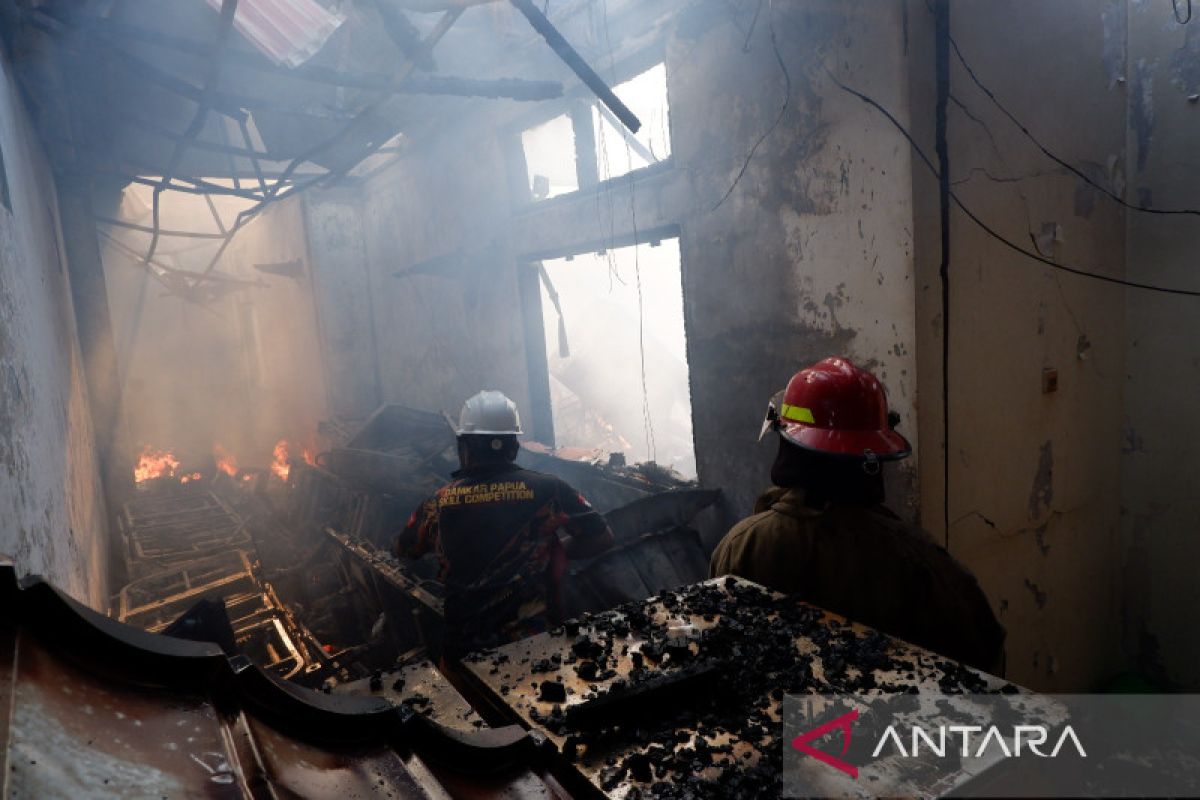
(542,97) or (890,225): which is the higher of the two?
(542,97)

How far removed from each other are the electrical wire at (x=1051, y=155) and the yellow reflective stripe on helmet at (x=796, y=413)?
98.7 inches

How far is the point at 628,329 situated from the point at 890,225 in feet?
55.1

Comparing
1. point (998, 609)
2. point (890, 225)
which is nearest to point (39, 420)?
point (890, 225)

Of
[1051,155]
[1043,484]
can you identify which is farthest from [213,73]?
[1043,484]

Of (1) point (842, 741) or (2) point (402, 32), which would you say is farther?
(2) point (402, 32)

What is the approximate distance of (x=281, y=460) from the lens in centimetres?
1409

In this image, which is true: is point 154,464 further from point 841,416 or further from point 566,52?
point 841,416

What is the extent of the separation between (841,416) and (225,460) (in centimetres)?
1894

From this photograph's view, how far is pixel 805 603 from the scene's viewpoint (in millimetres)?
2109

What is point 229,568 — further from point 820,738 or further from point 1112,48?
point 1112,48

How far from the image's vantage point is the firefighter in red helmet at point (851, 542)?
7.90 ft

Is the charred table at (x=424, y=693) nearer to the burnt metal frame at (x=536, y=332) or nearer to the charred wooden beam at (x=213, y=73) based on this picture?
the charred wooden beam at (x=213, y=73)

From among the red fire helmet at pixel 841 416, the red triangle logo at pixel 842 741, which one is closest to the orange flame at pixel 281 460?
the red fire helmet at pixel 841 416

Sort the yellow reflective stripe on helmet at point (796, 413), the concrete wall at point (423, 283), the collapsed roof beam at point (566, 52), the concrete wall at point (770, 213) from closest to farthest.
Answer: the yellow reflective stripe on helmet at point (796, 413), the concrete wall at point (770, 213), the collapsed roof beam at point (566, 52), the concrete wall at point (423, 283)
